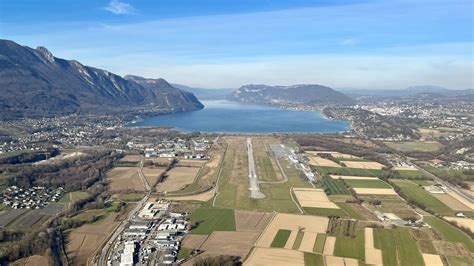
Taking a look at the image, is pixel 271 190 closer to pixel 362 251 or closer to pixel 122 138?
pixel 362 251

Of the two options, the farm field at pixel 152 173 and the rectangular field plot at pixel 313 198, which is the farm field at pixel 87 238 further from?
the rectangular field plot at pixel 313 198

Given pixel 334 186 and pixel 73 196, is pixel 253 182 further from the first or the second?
pixel 73 196

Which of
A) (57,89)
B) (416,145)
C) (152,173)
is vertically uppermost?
(57,89)

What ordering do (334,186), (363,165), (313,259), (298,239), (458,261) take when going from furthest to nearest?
(363,165)
(334,186)
(298,239)
(458,261)
(313,259)

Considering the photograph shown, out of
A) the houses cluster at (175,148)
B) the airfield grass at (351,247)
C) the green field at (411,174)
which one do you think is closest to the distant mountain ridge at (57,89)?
the houses cluster at (175,148)

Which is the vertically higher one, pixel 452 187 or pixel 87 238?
Result: pixel 87 238

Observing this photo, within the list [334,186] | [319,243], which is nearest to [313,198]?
[334,186]

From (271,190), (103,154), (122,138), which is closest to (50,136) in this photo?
(122,138)

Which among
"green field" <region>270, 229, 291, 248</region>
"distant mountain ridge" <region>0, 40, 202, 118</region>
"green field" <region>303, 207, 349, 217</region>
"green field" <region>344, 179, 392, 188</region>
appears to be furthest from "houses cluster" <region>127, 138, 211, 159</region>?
"distant mountain ridge" <region>0, 40, 202, 118</region>

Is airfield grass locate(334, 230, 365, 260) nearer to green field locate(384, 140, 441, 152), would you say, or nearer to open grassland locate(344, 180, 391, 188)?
open grassland locate(344, 180, 391, 188)
